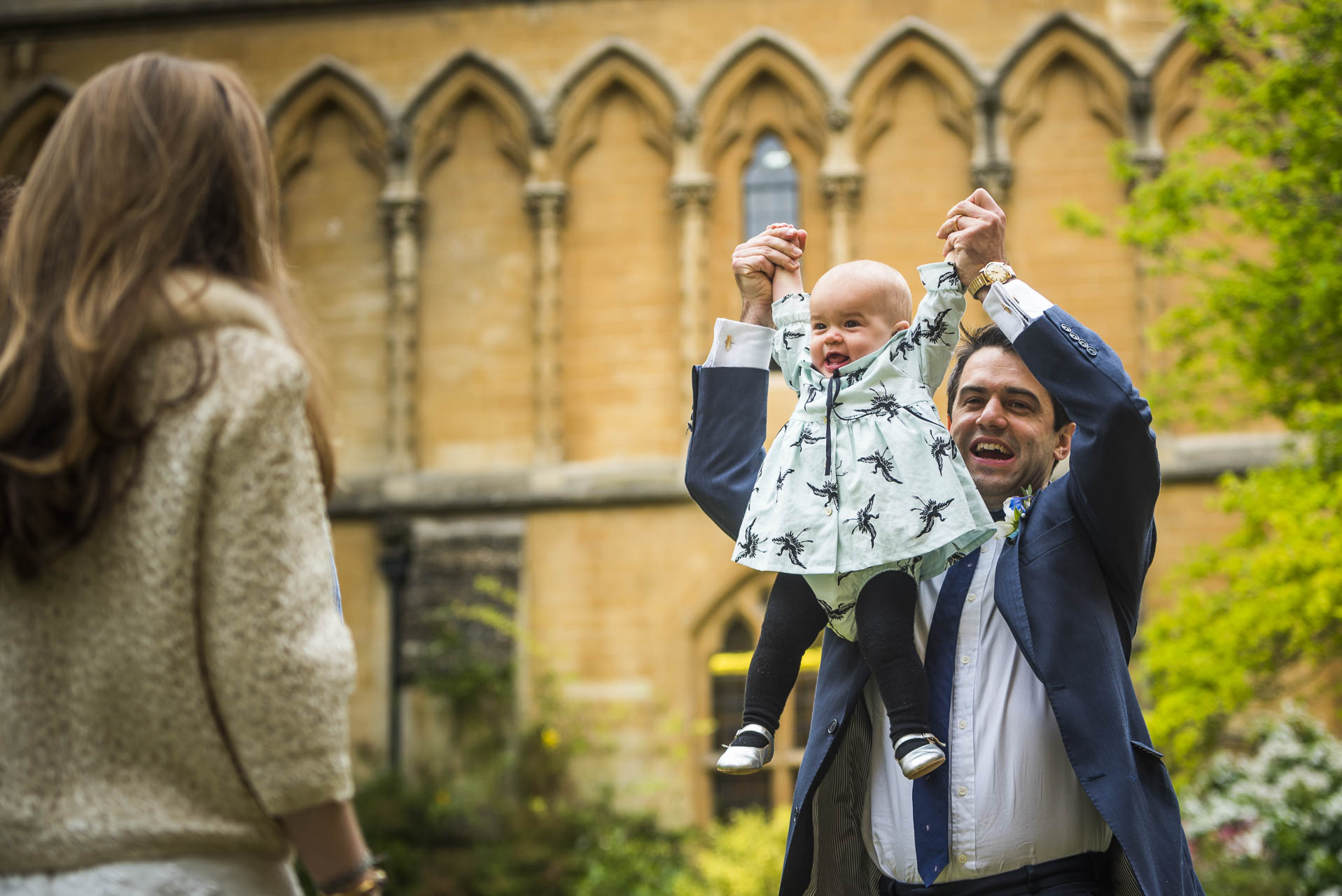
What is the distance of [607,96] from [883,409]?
31.1 feet

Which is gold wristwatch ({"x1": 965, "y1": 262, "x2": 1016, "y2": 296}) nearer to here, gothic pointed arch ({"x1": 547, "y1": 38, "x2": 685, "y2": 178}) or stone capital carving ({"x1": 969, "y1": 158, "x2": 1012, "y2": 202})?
stone capital carving ({"x1": 969, "y1": 158, "x2": 1012, "y2": 202})

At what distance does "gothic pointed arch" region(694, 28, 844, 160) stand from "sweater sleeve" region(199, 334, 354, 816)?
9817 millimetres

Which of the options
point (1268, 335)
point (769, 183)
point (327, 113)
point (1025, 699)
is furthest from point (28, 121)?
point (1025, 699)

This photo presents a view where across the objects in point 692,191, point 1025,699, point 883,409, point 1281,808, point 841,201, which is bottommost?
point 1281,808

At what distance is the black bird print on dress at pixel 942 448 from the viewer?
7.36ft

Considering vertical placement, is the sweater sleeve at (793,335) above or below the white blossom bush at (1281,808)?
above

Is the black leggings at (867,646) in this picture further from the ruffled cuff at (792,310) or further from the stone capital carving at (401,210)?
the stone capital carving at (401,210)

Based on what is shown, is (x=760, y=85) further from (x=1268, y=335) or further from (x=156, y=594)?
(x=156, y=594)

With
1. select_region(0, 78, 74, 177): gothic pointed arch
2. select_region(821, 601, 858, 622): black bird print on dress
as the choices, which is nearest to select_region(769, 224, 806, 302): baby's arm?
select_region(821, 601, 858, 622): black bird print on dress

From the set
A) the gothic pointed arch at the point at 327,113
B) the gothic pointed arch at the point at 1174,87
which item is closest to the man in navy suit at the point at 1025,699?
the gothic pointed arch at the point at 1174,87

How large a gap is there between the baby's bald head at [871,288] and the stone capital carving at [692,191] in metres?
8.61

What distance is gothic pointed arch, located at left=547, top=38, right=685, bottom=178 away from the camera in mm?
11016

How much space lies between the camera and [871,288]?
7.87 feet

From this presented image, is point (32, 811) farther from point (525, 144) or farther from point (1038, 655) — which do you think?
point (525, 144)
